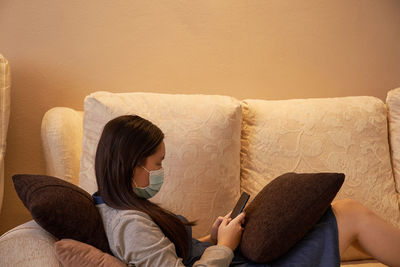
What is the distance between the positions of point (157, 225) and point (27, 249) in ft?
1.15

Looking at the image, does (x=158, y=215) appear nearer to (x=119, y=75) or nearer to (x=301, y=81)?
(x=119, y=75)

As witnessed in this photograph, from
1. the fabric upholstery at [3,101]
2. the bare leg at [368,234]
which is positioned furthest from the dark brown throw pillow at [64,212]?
the bare leg at [368,234]

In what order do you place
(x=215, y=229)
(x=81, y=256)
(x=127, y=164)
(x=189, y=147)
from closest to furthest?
(x=81, y=256) → (x=127, y=164) → (x=215, y=229) → (x=189, y=147)

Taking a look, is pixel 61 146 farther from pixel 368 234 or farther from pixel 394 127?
pixel 394 127

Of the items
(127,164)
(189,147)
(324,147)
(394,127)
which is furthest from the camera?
(394,127)

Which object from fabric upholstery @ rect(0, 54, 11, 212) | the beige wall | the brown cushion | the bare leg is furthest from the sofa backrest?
the brown cushion

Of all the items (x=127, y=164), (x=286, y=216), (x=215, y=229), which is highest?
(x=127, y=164)

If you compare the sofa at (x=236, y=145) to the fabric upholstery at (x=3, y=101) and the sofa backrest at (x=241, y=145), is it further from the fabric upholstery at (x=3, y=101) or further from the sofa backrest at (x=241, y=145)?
the fabric upholstery at (x=3, y=101)

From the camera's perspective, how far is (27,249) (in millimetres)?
1173

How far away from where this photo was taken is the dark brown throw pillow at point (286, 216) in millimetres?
1277

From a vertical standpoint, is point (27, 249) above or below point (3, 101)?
below

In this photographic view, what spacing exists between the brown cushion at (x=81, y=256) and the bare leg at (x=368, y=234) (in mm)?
678

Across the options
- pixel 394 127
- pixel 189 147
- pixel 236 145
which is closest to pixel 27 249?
pixel 189 147

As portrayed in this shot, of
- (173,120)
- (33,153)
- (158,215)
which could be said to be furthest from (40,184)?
(33,153)
